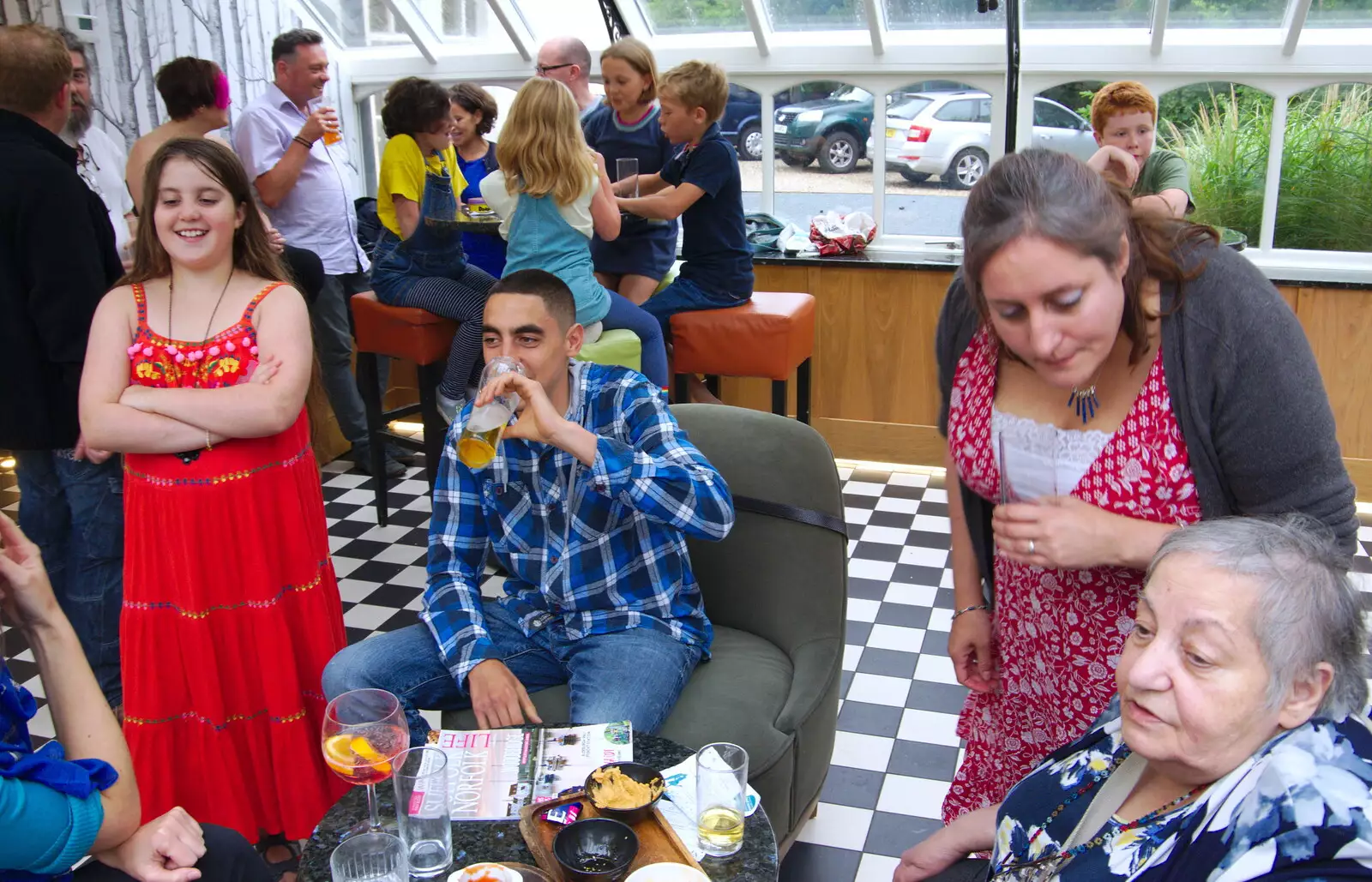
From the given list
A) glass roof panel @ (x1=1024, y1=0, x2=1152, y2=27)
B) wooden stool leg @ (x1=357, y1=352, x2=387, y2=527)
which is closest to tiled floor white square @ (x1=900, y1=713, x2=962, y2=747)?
wooden stool leg @ (x1=357, y1=352, x2=387, y2=527)

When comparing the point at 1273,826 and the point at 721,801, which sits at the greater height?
the point at 1273,826

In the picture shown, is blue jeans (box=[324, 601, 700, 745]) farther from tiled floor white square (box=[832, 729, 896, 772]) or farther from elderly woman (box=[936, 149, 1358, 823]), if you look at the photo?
tiled floor white square (box=[832, 729, 896, 772])

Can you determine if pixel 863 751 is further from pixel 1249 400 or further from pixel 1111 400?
pixel 1249 400

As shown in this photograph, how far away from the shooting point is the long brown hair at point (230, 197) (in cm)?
261

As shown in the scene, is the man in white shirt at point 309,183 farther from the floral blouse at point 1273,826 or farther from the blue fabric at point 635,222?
the floral blouse at point 1273,826

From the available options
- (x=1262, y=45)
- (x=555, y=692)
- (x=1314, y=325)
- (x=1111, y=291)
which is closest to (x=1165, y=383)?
(x=1111, y=291)

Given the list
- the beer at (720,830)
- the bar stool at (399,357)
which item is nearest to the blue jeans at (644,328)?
the bar stool at (399,357)

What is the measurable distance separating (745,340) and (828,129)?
182 cm

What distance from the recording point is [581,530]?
241cm

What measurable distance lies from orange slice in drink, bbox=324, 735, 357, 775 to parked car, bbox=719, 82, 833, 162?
4754mm

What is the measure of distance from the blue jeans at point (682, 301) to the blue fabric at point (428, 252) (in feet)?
2.65

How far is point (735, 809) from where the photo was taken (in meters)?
1.71

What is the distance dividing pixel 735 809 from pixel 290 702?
4.59 feet

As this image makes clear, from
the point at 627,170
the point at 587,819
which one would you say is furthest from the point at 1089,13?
the point at 587,819
